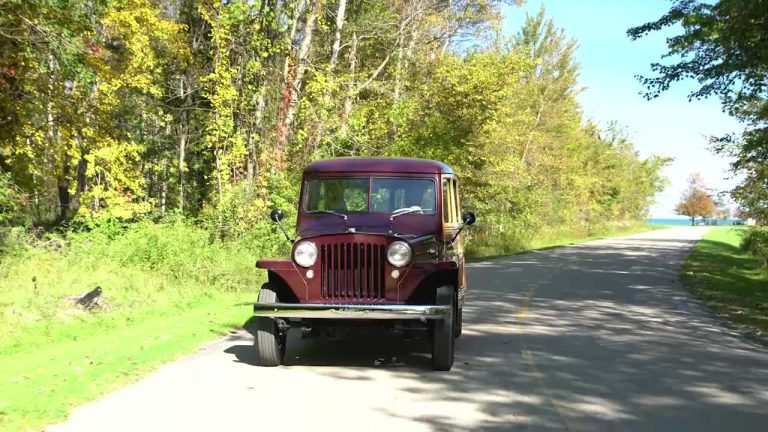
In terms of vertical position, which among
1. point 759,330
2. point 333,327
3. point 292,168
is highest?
point 292,168

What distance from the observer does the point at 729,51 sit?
50.6 feet

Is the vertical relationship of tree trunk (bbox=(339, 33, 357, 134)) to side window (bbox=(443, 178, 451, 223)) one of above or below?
above

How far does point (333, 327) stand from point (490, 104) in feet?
66.0

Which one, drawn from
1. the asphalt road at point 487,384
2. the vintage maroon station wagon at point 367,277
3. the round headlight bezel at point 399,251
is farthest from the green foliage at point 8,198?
the round headlight bezel at point 399,251

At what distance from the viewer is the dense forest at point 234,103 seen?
17.4 m

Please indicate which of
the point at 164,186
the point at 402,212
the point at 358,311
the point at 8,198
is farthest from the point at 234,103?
the point at 358,311

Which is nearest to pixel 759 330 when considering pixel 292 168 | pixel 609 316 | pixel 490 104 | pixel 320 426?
pixel 609 316

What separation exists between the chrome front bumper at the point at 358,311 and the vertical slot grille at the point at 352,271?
42cm

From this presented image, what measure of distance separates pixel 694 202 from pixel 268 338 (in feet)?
390

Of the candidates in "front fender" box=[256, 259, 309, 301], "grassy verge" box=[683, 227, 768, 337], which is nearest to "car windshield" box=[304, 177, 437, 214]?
"front fender" box=[256, 259, 309, 301]

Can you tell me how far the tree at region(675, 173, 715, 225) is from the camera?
11175 cm

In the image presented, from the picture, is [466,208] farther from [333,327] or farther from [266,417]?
[266,417]

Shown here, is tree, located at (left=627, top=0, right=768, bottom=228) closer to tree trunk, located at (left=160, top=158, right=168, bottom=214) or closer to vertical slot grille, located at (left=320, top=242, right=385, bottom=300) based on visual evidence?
vertical slot grille, located at (left=320, top=242, right=385, bottom=300)

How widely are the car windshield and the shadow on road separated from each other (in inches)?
73.0
